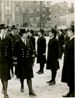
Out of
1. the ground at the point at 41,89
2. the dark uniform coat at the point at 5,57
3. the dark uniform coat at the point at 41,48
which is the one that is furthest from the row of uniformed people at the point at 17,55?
the dark uniform coat at the point at 41,48

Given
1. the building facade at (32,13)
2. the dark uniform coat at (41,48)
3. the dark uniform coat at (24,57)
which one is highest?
the building facade at (32,13)

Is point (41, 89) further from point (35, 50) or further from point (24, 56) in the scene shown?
point (24, 56)

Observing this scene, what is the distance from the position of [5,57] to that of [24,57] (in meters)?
0.36

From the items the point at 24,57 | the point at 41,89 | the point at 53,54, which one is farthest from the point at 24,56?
the point at 53,54

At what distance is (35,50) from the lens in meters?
6.02

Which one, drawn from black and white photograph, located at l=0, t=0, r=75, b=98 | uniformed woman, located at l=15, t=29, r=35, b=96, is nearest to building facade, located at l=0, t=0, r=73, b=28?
black and white photograph, located at l=0, t=0, r=75, b=98

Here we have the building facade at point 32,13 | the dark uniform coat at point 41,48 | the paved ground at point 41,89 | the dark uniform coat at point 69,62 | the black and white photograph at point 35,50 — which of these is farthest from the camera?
the dark uniform coat at point 41,48

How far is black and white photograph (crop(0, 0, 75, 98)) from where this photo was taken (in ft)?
16.7

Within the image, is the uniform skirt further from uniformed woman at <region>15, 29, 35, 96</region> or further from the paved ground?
the paved ground

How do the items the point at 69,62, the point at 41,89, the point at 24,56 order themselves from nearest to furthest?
1. the point at 69,62
2. the point at 24,56
3. the point at 41,89

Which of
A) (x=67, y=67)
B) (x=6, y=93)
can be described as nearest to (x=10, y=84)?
(x=6, y=93)

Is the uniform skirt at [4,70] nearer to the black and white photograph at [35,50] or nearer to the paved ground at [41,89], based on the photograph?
the black and white photograph at [35,50]

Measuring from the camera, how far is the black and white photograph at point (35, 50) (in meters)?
5.09

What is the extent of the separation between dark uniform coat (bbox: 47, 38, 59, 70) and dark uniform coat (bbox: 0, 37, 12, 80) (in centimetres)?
118
